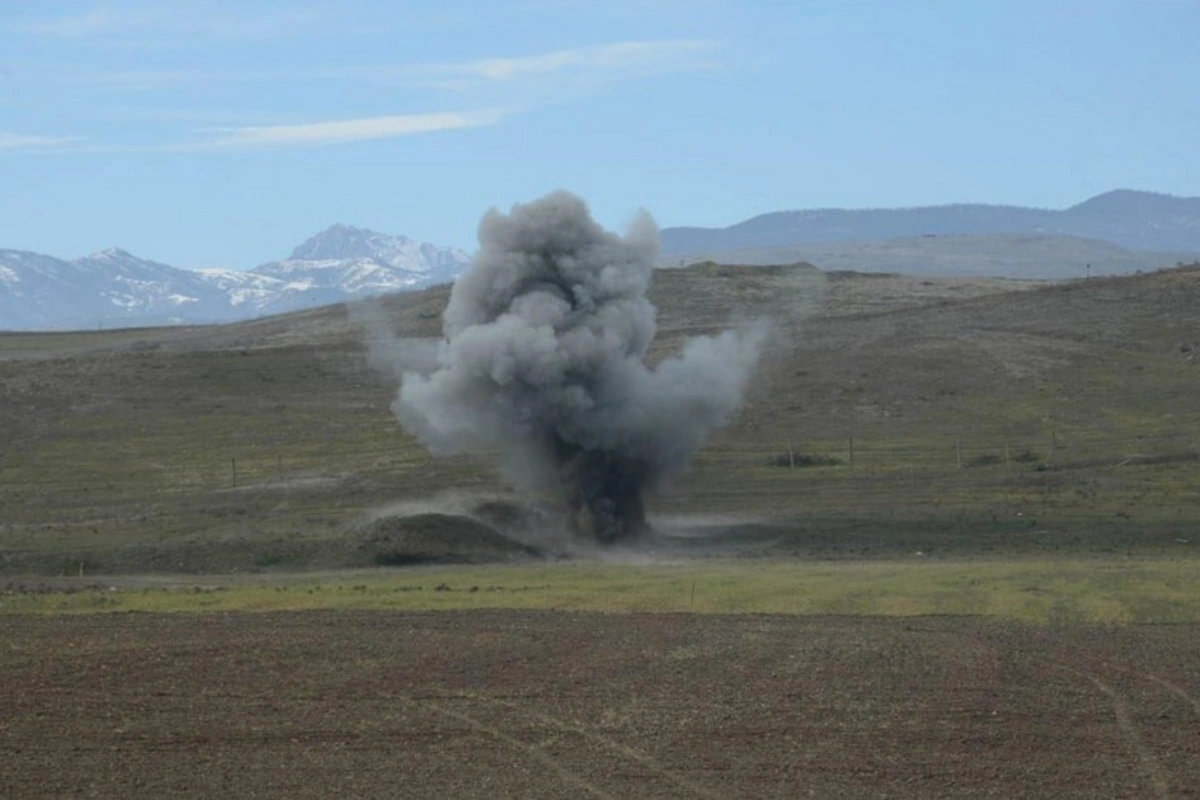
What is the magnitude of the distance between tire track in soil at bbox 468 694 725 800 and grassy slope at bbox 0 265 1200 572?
77.6 feet

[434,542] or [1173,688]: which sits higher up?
[1173,688]

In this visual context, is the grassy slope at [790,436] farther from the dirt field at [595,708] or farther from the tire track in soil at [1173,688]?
the tire track in soil at [1173,688]

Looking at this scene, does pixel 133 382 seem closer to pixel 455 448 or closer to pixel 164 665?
pixel 455 448

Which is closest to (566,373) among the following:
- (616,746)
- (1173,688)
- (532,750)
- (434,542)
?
(434,542)

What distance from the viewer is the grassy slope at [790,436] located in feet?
191

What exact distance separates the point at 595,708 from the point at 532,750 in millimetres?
3025

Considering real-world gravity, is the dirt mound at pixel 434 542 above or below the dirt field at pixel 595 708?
below

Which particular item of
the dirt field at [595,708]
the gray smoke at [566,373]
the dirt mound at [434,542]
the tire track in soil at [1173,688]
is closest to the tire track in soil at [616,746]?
the dirt field at [595,708]

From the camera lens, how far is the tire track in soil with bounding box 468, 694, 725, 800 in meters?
25.6

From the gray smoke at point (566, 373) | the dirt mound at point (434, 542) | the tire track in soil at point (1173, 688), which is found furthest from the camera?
the gray smoke at point (566, 373)

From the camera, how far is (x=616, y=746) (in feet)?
92.5

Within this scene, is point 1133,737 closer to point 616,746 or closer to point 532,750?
point 616,746

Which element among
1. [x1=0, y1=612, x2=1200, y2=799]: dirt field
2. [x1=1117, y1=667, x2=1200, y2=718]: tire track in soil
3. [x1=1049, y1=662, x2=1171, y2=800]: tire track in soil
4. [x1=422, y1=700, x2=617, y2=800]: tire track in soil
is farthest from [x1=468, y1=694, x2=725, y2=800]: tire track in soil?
[x1=1117, y1=667, x2=1200, y2=718]: tire track in soil

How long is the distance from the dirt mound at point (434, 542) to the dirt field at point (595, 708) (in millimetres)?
12777
